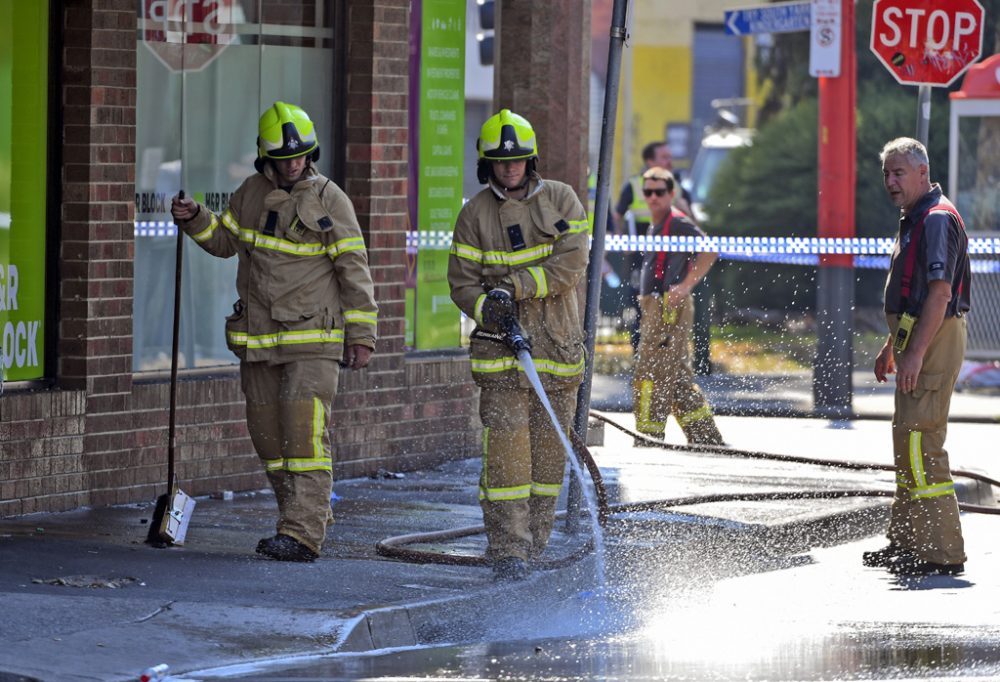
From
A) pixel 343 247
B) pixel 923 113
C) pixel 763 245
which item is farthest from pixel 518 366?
pixel 763 245

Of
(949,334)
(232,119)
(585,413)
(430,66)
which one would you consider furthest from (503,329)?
(430,66)

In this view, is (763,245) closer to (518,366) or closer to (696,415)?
(696,415)

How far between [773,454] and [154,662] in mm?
6014

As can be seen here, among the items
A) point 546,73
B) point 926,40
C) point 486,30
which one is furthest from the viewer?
point 926,40

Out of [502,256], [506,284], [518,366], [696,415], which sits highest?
[502,256]

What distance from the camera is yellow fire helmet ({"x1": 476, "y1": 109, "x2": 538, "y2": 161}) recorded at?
8859 millimetres

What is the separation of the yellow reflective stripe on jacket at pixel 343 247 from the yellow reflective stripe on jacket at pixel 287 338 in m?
0.31

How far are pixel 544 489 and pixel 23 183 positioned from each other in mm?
2808

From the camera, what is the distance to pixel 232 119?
11.2 metres

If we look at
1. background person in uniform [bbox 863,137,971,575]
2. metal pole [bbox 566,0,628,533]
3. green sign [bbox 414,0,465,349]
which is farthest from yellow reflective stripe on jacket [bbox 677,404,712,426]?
background person in uniform [bbox 863,137,971,575]

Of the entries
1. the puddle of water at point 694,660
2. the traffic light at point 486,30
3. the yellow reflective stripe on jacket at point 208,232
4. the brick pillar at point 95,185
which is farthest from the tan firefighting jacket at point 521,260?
the traffic light at point 486,30

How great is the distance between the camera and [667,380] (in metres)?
13.5

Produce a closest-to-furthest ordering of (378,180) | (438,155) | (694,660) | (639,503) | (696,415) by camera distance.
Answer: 1. (694,660)
2. (639,503)
3. (378,180)
4. (438,155)
5. (696,415)

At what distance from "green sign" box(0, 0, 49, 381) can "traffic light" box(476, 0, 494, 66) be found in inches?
192
